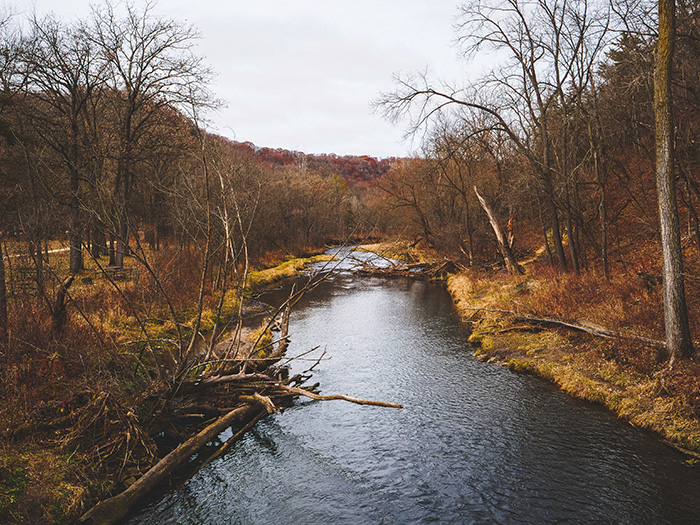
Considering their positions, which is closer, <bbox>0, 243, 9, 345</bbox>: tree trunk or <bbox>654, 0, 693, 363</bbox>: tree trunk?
<bbox>654, 0, 693, 363</bbox>: tree trunk

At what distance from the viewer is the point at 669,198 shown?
7.75 meters

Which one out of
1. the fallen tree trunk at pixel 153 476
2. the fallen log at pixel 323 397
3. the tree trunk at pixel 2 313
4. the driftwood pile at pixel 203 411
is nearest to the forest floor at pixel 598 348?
the fallen log at pixel 323 397

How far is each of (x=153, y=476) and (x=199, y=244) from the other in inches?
641

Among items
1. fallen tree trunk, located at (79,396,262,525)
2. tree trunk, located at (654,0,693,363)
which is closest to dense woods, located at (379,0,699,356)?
tree trunk, located at (654,0,693,363)

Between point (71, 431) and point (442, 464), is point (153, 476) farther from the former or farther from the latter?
point (442, 464)

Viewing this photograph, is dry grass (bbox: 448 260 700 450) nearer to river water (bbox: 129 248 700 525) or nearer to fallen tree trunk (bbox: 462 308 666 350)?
fallen tree trunk (bbox: 462 308 666 350)

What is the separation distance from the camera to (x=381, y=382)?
10992mm

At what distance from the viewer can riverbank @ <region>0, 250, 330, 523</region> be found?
17.6 feet

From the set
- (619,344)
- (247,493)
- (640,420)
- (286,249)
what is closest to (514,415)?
(640,420)

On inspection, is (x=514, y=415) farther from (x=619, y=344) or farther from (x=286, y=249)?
(x=286, y=249)

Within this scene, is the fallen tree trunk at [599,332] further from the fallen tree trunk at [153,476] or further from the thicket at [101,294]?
the fallen tree trunk at [153,476]

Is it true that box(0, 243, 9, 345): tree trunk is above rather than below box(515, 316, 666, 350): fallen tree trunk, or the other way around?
above

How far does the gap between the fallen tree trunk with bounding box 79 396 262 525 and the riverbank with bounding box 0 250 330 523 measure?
24 centimetres

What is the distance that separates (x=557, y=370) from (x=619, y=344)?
1.50 m
